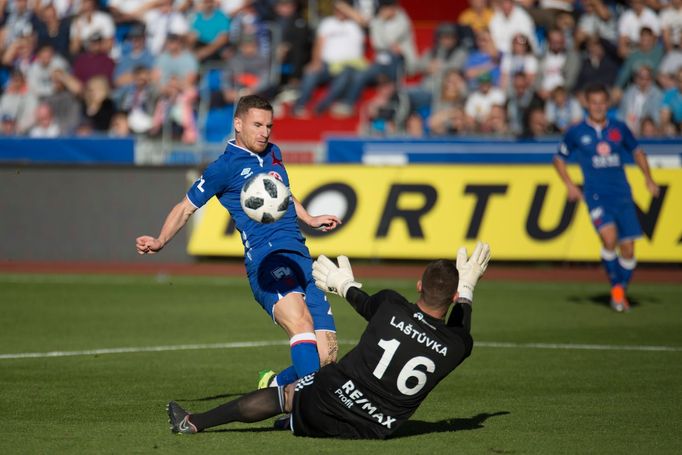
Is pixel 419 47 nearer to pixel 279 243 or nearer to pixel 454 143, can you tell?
pixel 454 143

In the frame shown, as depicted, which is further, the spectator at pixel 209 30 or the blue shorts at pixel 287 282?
the spectator at pixel 209 30

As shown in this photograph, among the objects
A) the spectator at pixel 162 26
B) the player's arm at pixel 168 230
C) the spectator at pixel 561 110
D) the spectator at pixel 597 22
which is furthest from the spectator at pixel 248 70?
the player's arm at pixel 168 230

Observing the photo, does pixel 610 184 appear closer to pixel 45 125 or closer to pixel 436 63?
pixel 436 63

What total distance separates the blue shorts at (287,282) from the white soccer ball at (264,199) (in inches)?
14.5

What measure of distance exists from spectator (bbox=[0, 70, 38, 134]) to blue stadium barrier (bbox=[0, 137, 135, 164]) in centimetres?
265

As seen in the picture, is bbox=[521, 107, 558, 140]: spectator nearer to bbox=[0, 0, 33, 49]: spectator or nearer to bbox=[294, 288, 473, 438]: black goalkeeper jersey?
bbox=[0, 0, 33, 49]: spectator

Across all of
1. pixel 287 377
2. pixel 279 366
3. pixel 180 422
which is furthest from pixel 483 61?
pixel 180 422

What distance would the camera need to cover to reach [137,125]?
25203 millimetres

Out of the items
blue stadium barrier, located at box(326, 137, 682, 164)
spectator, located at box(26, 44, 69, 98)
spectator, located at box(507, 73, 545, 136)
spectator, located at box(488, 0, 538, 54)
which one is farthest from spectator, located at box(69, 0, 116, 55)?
spectator, located at box(507, 73, 545, 136)

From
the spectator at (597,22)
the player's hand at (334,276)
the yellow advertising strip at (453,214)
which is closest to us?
the player's hand at (334,276)

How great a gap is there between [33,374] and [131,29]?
1753 cm

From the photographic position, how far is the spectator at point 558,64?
77.2ft

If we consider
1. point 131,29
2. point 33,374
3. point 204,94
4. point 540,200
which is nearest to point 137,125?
point 204,94

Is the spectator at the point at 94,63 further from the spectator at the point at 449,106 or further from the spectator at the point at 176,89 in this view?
the spectator at the point at 449,106
